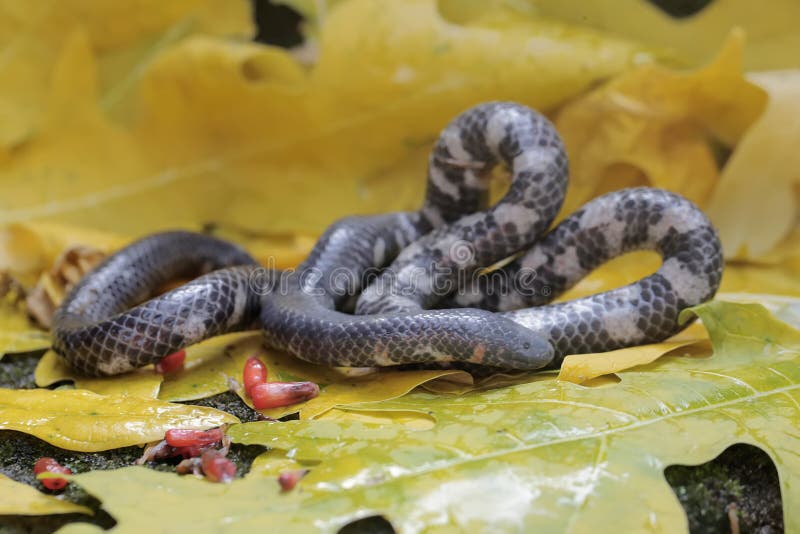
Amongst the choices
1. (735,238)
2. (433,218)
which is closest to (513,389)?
(433,218)

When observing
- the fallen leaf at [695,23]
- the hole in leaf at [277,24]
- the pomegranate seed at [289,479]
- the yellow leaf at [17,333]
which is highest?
the hole in leaf at [277,24]

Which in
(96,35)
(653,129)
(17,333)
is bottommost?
(17,333)

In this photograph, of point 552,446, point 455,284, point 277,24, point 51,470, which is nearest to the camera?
point 552,446

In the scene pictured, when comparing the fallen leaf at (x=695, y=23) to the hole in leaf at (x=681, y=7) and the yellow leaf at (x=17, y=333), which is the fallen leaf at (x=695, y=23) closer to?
the hole in leaf at (x=681, y=7)

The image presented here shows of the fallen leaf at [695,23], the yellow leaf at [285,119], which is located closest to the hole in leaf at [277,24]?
the yellow leaf at [285,119]

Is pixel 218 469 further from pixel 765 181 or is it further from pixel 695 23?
pixel 695 23

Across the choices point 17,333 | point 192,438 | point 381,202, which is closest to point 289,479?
point 192,438

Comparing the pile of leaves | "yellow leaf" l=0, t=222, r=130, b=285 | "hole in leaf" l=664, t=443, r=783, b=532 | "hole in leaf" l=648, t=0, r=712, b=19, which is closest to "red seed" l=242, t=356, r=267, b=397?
the pile of leaves
